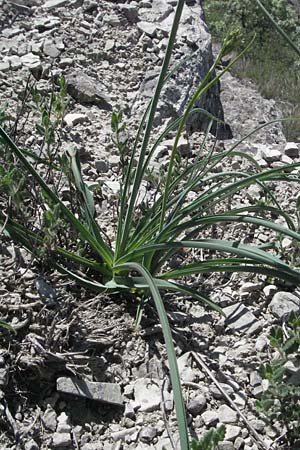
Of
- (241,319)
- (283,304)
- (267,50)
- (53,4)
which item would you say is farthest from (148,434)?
(267,50)

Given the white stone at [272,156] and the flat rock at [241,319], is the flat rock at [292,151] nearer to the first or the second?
the white stone at [272,156]

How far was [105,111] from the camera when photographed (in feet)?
9.74

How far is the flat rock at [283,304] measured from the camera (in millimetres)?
2010

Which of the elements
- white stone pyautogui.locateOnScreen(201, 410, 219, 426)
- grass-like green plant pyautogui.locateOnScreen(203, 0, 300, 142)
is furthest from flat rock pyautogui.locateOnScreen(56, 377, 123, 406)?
grass-like green plant pyautogui.locateOnScreen(203, 0, 300, 142)

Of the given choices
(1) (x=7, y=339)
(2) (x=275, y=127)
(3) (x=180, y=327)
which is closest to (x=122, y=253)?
(3) (x=180, y=327)

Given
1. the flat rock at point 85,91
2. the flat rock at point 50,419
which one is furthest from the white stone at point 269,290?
the flat rock at point 85,91

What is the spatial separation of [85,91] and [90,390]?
5.50 ft

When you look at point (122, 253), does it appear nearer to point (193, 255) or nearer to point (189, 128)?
point (193, 255)

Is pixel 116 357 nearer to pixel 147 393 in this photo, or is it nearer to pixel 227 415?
pixel 147 393

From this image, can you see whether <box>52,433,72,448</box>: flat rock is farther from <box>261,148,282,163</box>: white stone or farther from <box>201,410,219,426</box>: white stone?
<box>261,148,282,163</box>: white stone

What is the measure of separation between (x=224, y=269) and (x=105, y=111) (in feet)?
4.54

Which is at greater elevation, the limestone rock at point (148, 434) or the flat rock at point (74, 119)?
the flat rock at point (74, 119)

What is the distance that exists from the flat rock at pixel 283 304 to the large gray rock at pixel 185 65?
1146 mm

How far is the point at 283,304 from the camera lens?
203 centimetres
